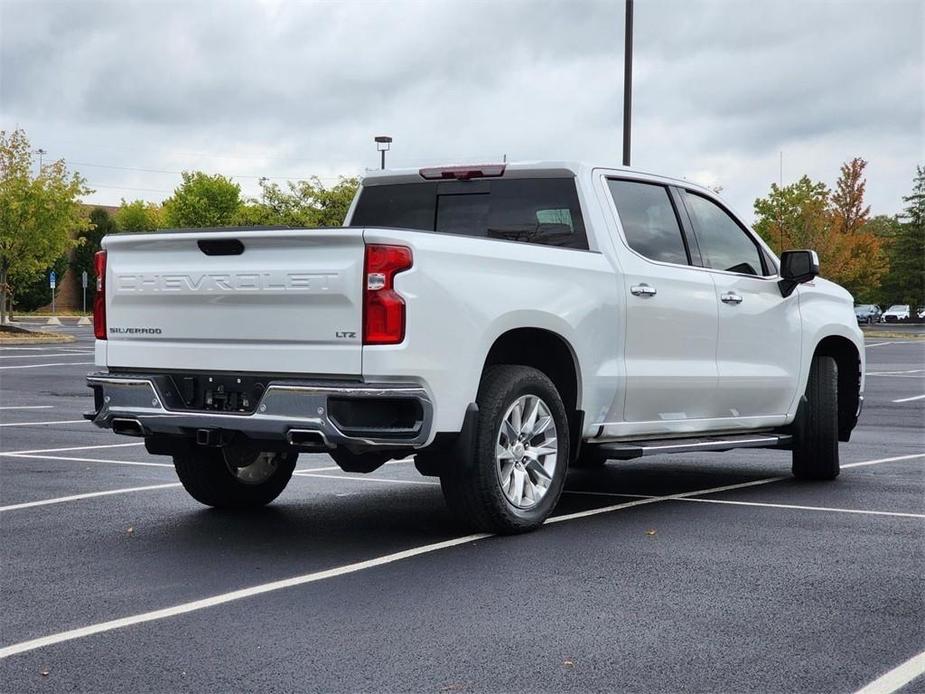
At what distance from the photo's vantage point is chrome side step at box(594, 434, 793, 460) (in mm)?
7465

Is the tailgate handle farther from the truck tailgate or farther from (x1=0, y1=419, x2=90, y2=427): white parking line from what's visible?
(x1=0, y1=419, x2=90, y2=427): white parking line

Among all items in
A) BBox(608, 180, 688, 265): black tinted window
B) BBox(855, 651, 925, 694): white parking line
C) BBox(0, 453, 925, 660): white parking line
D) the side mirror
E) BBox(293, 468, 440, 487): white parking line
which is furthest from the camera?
BBox(293, 468, 440, 487): white parking line

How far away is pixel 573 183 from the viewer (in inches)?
305

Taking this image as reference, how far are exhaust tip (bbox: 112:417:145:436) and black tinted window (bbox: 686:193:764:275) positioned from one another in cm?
386

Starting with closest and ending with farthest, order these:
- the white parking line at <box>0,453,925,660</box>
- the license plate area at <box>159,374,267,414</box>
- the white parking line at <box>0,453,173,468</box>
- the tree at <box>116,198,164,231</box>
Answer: the white parking line at <box>0,453,925,660</box>
the license plate area at <box>159,374,267,414</box>
the white parking line at <box>0,453,173,468</box>
the tree at <box>116,198,164,231</box>

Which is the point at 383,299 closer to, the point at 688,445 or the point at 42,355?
the point at 688,445

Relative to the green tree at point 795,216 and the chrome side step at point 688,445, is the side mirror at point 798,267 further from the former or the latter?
the green tree at point 795,216

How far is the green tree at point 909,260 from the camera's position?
89188 millimetres

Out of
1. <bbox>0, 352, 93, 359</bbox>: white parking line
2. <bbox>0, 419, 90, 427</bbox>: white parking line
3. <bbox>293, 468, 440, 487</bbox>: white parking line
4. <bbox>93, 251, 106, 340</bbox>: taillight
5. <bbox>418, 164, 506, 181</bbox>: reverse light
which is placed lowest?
<bbox>0, 352, 93, 359</bbox>: white parking line

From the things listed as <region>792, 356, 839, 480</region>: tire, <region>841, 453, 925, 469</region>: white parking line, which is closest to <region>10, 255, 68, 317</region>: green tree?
<region>841, 453, 925, 469</region>: white parking line

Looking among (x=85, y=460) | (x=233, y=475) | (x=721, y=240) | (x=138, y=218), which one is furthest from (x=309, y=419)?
(x=138, y=218)

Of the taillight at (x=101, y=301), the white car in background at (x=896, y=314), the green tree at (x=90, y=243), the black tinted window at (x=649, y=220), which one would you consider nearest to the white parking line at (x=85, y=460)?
the taillight at (x=101, y=301)

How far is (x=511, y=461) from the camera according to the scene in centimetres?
681

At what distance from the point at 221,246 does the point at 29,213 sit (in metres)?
36.8
